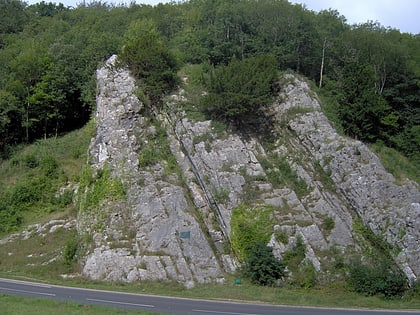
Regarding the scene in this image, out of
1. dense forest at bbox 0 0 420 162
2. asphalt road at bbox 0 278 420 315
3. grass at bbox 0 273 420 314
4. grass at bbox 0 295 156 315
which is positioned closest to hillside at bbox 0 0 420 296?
dense forest at bbox 0 0 420 162

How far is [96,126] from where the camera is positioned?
3956cm

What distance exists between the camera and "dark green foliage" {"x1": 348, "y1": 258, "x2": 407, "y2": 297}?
26078 mm

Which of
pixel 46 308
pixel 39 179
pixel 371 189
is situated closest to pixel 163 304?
pixel 46 308

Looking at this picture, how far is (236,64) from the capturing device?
3775 centimetres

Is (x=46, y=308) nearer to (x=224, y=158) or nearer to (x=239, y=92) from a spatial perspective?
(x=224, y=158)

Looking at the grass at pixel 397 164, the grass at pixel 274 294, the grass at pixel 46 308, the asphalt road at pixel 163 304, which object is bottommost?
the grass at pixel 274 294

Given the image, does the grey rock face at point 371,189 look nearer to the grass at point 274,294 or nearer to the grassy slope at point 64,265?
the grass at point 274,294

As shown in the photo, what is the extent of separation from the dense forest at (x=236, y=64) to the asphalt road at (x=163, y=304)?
16681mm

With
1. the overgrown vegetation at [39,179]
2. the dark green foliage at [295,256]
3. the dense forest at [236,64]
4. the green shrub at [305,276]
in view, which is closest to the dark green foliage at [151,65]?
the dense forest at [236,64]

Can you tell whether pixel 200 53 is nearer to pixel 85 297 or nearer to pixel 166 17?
pixel 166 17

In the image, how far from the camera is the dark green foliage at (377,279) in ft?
85.6

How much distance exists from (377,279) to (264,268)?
20.1 ft

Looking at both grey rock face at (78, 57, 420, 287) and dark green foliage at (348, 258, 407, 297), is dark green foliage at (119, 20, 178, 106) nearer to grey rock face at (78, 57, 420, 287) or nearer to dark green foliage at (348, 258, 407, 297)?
grey rock face at (78, 57, 420, 287)

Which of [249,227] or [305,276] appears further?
[249,227]
